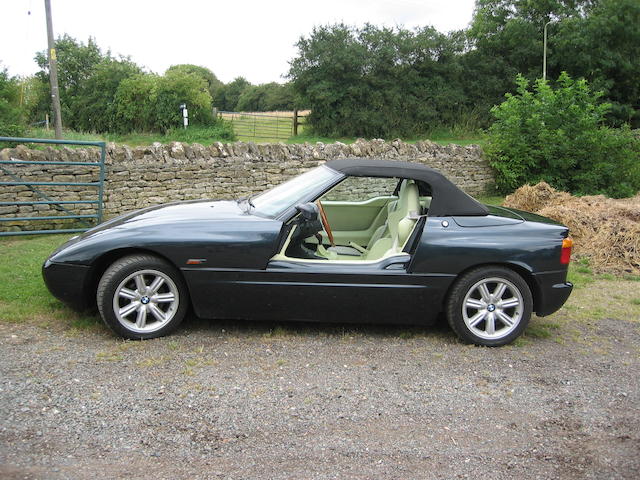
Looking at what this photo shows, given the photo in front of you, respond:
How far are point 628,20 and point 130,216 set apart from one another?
3543 cm

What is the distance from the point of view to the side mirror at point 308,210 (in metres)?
4.81

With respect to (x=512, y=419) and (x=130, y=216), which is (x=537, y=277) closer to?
(x=512, y=419)

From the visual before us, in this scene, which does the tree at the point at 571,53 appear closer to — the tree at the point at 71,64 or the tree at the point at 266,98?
the tree at the point at 266,98

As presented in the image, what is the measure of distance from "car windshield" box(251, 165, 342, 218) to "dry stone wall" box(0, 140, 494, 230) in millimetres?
5060

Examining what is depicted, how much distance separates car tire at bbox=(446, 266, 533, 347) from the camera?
491cm

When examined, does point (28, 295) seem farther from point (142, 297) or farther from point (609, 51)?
point (609, 51)

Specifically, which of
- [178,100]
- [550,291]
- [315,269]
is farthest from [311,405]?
[178,100]

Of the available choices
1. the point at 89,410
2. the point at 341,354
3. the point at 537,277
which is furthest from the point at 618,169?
the point at 89,410

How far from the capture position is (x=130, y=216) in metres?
5.43

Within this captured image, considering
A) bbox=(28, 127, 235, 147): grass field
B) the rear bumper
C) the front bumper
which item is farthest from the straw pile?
bbox=(28, 127, 235, 147): grass field

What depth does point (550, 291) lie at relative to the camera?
5031mm

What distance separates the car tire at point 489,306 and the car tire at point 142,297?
218 centimetres

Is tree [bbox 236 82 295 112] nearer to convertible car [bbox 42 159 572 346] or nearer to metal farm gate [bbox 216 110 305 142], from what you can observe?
metal farm gate [bbox 216 110 305 142]

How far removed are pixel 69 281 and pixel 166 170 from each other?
5.89 m
